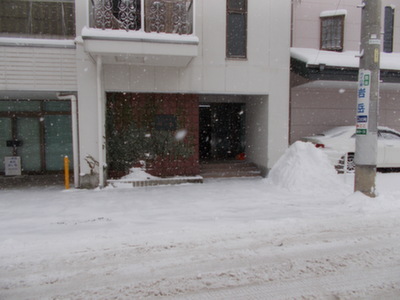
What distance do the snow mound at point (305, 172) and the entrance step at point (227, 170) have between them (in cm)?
123

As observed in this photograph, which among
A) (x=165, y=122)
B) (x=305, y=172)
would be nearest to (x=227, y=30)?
(x=165, y=122)

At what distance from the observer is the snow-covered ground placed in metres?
3.09

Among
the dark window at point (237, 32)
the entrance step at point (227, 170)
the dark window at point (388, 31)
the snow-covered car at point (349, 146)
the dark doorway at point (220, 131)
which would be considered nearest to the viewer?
the snow-covered car at point (349, 146)

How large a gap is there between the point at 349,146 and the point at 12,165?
38.1ft

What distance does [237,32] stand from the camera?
9.41 m

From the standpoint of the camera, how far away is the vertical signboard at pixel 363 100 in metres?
6.20

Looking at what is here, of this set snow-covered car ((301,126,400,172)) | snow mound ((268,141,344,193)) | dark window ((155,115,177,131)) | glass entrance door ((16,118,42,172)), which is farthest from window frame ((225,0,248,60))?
glass entrance door ((16,118,42,172))

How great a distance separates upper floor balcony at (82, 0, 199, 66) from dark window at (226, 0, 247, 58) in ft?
5.30

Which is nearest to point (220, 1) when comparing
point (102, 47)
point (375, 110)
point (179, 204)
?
point (102, 47)

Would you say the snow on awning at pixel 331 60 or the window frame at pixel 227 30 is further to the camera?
the window frame at pixel 227 30

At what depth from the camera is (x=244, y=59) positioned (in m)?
9.26

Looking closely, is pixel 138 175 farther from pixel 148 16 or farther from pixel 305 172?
pixel 305 172

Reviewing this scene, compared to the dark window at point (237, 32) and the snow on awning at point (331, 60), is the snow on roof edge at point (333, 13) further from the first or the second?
the dark window at point (237, 32)

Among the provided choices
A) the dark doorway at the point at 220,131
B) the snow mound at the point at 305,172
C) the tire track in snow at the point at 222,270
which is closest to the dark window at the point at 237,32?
the dark doorway at the point at 220,131
